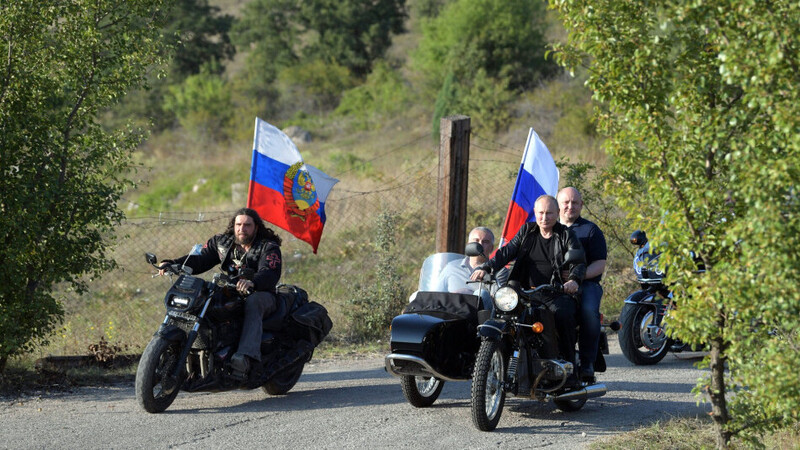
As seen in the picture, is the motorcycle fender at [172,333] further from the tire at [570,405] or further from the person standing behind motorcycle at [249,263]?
the tire at [570,405]

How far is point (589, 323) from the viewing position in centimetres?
722

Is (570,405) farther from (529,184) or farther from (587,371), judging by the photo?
(529,184)

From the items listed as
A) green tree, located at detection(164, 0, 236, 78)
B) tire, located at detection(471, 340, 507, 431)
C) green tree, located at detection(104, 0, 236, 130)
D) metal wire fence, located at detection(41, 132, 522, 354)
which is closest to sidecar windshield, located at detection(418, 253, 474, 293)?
tire, located at detection(471, 340, 507, 431)

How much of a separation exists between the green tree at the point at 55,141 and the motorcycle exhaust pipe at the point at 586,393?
4509mm

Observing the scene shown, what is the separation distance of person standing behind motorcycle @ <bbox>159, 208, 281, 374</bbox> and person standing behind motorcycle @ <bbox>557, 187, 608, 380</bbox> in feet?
8.44

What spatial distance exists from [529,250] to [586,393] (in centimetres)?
125

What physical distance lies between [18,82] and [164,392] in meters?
3.18

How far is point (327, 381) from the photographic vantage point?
888 centimetres

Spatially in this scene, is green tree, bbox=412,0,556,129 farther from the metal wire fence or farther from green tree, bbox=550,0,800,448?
green tree, bbox=550,0,800,448

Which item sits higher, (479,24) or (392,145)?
(479,24)

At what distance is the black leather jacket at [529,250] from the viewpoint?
23.6 ft

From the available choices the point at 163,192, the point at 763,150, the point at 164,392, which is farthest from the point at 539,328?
the point at 163,192

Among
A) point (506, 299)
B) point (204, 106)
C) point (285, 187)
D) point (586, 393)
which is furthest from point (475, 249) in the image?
point (204, 106)

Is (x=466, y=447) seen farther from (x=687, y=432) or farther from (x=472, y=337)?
(x=687, y=432)
